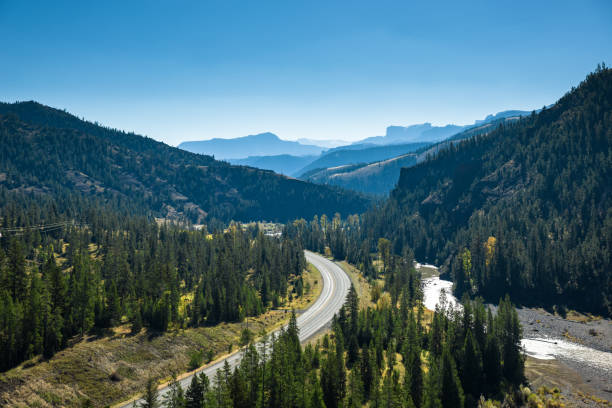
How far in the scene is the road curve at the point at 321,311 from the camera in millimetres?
81938

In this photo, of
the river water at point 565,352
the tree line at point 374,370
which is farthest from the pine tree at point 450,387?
the river water at point 565,352

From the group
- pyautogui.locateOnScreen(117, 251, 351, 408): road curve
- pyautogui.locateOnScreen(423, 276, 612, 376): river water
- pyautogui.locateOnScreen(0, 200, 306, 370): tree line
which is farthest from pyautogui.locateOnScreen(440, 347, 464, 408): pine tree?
pyautogui.locateOnScreen(0, 200, 306, 370): tree line

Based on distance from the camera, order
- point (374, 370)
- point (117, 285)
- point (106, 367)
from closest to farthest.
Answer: point (106, 367)
point (374, 370)
point (117, 285)

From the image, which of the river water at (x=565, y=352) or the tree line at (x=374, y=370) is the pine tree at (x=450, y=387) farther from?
the river water at (x=565, y=352)

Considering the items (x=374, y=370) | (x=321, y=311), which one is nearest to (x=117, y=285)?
(x=321, y=311)

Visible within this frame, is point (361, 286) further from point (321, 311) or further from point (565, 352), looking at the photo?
point (565, 352)

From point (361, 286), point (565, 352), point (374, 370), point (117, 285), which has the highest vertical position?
point (117, 285)

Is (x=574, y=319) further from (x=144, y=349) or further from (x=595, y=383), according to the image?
(x=144, y=349)

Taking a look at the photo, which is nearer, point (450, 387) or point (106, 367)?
point (106, 367)

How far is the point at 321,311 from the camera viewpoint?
5123 inches

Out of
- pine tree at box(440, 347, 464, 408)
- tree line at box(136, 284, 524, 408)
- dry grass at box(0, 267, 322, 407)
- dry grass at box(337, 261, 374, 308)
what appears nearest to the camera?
tree line at box(136, 284, 524, 408)

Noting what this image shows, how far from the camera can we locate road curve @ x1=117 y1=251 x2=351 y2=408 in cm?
8194

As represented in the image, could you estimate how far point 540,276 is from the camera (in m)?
164

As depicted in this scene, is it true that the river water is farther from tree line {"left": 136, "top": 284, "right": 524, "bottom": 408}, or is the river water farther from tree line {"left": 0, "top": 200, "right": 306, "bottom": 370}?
tree line {"left": 0, "top": 200, "right": 306, "bottom": 370}
